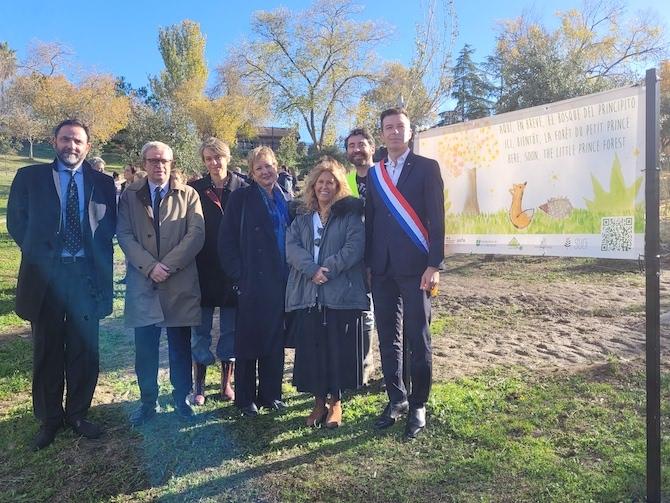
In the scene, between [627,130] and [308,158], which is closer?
[627,130]

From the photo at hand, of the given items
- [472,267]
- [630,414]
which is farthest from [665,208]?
[630,414]

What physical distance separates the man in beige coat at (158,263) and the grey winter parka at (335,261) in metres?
0.77

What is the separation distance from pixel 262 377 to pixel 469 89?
4720 cm

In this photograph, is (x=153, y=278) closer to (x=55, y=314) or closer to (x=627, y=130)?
(x=55, y=314)

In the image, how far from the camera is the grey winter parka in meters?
3.64

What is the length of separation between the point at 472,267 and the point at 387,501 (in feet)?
28.3

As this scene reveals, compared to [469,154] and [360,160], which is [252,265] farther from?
[469,154]

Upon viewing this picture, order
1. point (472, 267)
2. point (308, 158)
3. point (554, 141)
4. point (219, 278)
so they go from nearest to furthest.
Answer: point (554, 141) → point (219, 278) → point (472, 267) → point (308, 158)

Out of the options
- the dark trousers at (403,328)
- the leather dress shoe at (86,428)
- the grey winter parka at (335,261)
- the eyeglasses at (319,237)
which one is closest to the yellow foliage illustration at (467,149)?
the grey winter parka at (335,261)

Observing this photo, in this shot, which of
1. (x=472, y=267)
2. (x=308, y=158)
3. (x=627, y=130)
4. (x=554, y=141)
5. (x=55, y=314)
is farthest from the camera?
(x=308, y=158)

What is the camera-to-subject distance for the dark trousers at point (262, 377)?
13.0 ft

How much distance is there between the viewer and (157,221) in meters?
3.83

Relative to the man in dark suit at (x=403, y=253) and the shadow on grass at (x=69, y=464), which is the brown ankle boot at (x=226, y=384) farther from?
the man in dark suit at (x=403, y=253)

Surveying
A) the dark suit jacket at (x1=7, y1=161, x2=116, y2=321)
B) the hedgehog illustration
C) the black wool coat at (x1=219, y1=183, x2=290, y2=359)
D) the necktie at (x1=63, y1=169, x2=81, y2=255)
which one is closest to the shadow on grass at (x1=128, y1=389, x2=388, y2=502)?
the black wool coat at (x1=219, y1=183, x2=290, y2=359)
